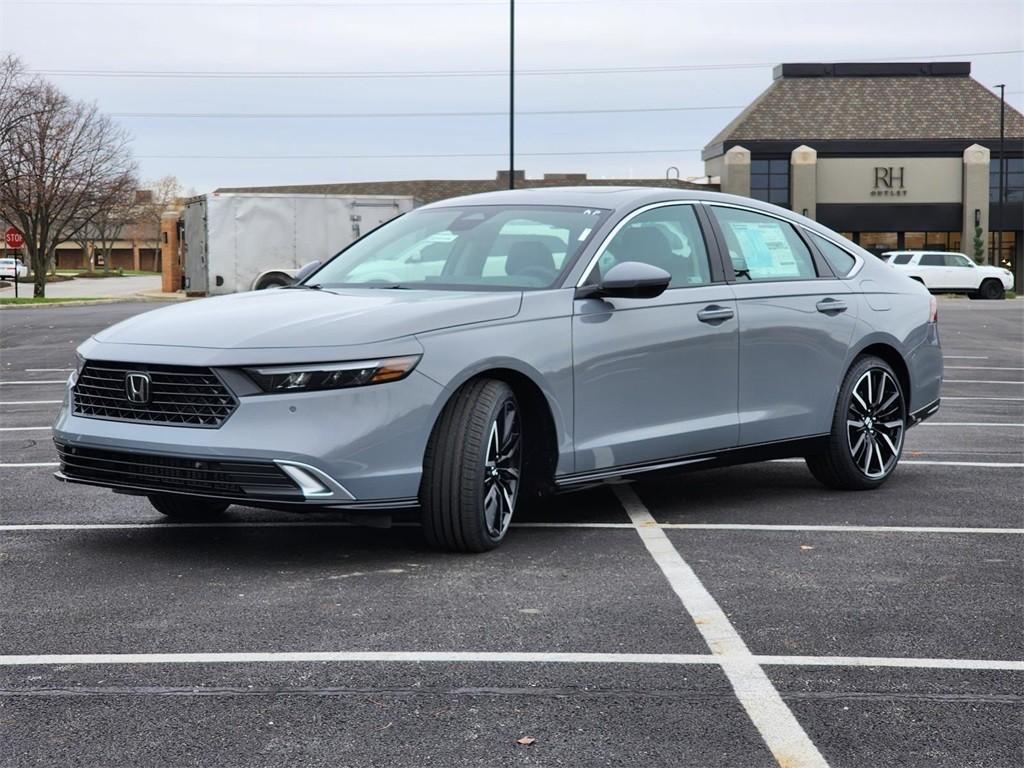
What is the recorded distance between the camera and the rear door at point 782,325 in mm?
7570

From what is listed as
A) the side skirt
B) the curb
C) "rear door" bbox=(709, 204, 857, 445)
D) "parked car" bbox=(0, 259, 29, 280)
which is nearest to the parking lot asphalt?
the side skirt

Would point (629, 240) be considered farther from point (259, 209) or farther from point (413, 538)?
point (259, 209)

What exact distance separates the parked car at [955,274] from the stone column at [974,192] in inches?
624

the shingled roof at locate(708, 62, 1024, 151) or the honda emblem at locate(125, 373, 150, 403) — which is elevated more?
the shingled roof at locate(708, 62, 1024, 151)

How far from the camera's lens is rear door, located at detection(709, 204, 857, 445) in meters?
7.57

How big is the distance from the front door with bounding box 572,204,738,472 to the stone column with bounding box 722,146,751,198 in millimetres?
58284

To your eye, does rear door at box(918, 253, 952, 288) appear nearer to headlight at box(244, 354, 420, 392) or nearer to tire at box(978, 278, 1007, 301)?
tire at box(978, 278, 1007, 301)

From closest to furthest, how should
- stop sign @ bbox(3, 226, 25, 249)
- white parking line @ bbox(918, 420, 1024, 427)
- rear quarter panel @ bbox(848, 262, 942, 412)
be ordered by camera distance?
1. rear quarter panel @ bbox(848, 262, 942, 412)
2. white parking line @ bbox(918, 420, 1024, 427)
3. stop sign @ bbox(3, 226, 25, 249)

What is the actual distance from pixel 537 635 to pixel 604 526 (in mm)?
2155

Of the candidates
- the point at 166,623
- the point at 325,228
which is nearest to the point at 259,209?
the point at 325,228

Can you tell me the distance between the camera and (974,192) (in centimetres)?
6475

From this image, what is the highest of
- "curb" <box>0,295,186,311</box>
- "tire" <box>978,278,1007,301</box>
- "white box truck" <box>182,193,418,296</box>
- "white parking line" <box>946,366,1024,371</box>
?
"white box truck" <box>182,193,418,296</box>

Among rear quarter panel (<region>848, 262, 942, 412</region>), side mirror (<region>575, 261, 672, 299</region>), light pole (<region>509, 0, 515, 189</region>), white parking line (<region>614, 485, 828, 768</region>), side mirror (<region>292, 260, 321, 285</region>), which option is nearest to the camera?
white parking line (<region>614, 485, 828, 768</region>)

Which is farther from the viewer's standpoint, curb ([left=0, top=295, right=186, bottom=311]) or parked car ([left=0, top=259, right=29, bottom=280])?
parked car ([left=0, top=259, right=29, bottom=280])
